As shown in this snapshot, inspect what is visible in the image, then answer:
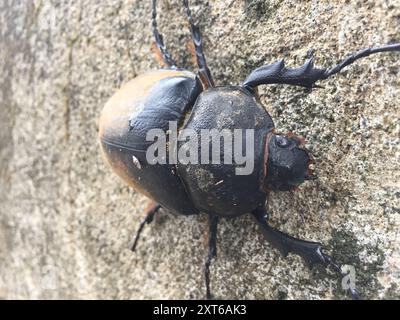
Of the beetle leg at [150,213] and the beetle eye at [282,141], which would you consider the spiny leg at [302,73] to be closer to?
the beetle eye at [282,141]

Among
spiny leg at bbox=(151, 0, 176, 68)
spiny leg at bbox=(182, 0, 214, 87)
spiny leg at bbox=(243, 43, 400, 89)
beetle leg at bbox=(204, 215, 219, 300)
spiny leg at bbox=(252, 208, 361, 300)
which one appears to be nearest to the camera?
spiny leg at bbox=(243, 43, 400, 89)

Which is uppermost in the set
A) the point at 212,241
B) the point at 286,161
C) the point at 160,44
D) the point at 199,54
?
the point at 160,44

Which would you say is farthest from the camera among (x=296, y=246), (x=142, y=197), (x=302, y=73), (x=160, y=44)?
(x=142, y=197)

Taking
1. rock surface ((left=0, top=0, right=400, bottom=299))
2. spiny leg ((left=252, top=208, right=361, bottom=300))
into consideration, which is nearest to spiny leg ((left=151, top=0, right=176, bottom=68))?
rock surface ((left=0, top=0, right=400, bottom=299))

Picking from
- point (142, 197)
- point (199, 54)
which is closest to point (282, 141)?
point (199, 54)

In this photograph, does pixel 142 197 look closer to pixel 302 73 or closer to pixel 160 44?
pixel 160 44

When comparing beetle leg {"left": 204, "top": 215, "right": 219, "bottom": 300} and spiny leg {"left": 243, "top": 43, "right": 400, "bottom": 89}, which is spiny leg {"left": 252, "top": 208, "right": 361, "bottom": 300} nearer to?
beetle leg {"left": 204, "top": 215, "right": 219, "bottom": 300}
